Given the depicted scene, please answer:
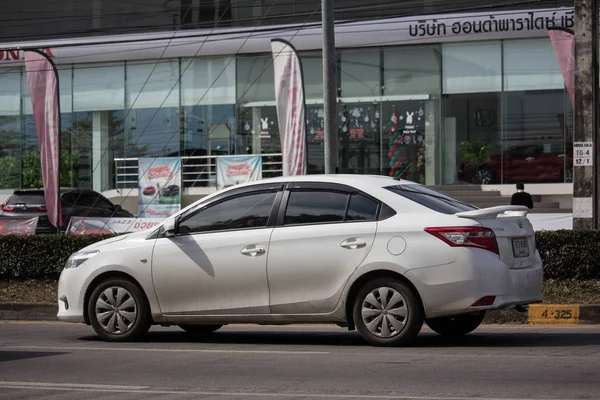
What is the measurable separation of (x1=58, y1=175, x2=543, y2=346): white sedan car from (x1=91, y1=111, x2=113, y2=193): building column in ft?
82.9

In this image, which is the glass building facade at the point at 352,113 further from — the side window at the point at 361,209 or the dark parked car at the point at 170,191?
the side window at the point at 361,209

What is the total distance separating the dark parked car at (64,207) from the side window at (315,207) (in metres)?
18.4

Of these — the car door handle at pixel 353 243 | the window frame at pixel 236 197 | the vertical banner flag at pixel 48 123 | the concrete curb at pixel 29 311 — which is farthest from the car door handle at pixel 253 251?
the vertical banner flag at pixel 48 123

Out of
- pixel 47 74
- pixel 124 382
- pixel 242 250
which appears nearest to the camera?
pixel 124 382

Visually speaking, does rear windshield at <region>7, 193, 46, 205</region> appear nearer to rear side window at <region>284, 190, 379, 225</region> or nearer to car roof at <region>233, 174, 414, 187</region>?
car roof at <region>233, 174, 414, 187</region>

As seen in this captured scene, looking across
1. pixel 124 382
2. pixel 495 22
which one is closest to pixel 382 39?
pixel 495 22

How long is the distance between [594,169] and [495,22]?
16.1 meters

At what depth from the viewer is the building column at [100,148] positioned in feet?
118

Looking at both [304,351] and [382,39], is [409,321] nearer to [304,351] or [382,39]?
[304,351]

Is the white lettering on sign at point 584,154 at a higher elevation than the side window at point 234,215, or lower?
higher

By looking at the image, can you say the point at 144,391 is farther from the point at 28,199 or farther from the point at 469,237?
the point at 28,199

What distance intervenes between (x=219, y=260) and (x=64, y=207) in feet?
67.4

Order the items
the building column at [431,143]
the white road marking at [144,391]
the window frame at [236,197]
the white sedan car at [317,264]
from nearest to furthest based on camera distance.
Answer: the white road marking at [144,391] < the white sedan car at [317,264] < the window frame at [236,197] < the building column at [431,143]

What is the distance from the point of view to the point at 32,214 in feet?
92.4
